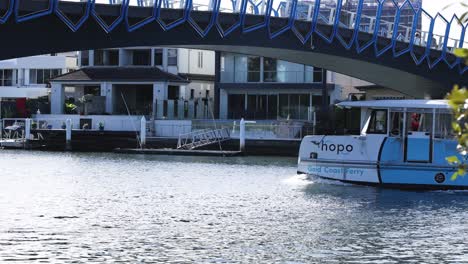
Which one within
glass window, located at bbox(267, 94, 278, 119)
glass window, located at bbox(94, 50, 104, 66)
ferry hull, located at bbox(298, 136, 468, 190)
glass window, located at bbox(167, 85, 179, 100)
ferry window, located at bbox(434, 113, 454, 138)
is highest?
glass window, located at bbox(94, 50, 104, 66)

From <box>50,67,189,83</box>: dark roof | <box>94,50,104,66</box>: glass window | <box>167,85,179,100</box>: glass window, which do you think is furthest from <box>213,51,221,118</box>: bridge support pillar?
<box>94,50,104,66</box>: glass window

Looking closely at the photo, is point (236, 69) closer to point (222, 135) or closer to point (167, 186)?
point (222, 135)

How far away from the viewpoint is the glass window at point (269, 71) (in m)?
86.3

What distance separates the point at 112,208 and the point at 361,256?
40.0 feet

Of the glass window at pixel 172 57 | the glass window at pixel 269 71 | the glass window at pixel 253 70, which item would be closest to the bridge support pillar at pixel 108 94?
the glass window at pixel 172 57

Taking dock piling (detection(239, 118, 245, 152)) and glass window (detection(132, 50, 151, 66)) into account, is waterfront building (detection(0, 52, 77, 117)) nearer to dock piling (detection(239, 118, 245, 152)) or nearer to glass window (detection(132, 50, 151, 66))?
glass window (detection(132, 50, 151, 66))

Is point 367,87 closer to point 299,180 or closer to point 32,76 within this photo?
point 32,76

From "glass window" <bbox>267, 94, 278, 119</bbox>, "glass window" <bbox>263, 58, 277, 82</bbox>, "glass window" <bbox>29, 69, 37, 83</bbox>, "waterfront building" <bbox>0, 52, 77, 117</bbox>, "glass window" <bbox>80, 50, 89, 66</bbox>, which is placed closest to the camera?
"glass window" <bbox>263, 58, 277, 82</bbox>

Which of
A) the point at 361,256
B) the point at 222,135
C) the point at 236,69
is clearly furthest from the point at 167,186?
the point at 236,69

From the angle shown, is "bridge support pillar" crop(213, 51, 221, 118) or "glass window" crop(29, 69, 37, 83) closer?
"bridge support pillar" crop(213, 51, 221, 118)

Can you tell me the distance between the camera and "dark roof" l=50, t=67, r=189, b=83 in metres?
88.0

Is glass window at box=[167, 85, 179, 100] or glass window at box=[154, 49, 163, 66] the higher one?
glass window at box=[154, 49, 163, 66]

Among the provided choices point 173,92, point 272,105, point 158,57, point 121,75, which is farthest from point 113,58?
point 272,105

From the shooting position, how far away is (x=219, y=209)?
31.9 m
